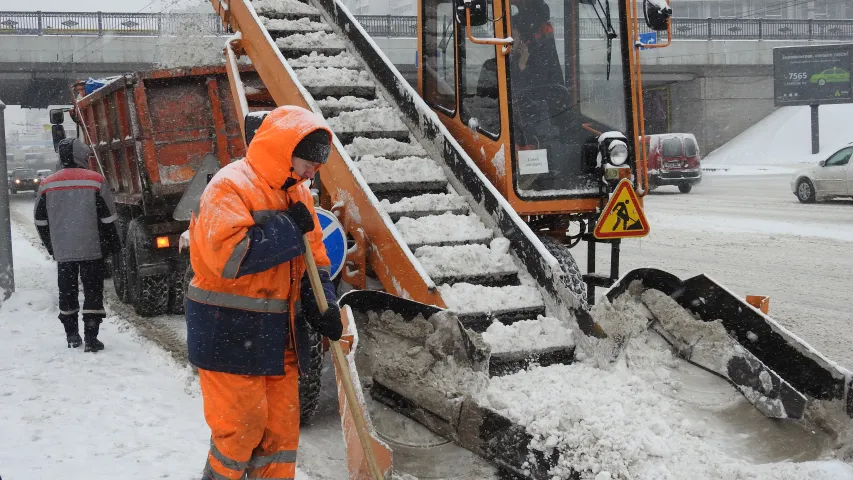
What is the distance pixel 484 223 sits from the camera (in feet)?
17.7

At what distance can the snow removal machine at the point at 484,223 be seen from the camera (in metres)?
3.93

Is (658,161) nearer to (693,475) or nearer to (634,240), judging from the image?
(634,240)

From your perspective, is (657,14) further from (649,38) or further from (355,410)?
(355,410)

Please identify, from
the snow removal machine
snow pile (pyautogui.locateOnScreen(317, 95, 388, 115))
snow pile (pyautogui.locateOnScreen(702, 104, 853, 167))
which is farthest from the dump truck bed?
snow pile (pyautogui.locateOnScreen(702, 104, 853, 167))

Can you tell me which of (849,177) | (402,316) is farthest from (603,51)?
(849,177)

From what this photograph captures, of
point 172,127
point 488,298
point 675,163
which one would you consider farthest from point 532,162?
point 675,163

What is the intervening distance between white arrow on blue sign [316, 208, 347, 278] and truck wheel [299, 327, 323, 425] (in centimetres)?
42

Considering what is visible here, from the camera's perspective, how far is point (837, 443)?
370 centimetres

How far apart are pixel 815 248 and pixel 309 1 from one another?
25.4ft

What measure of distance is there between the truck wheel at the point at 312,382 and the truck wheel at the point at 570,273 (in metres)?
1.44

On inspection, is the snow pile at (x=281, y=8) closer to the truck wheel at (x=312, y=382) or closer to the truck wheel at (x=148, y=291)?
the truck wheel at (x=148, y=291)

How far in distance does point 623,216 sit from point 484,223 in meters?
1.00

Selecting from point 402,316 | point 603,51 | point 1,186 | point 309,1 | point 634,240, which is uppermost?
point 309,1

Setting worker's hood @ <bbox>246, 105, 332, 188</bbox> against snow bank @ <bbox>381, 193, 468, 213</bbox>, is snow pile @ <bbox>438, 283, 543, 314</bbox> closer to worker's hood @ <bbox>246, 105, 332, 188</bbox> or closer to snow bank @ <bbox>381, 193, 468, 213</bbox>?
snow bank @ <bbox>381, 193, 468, 213</bbox>
